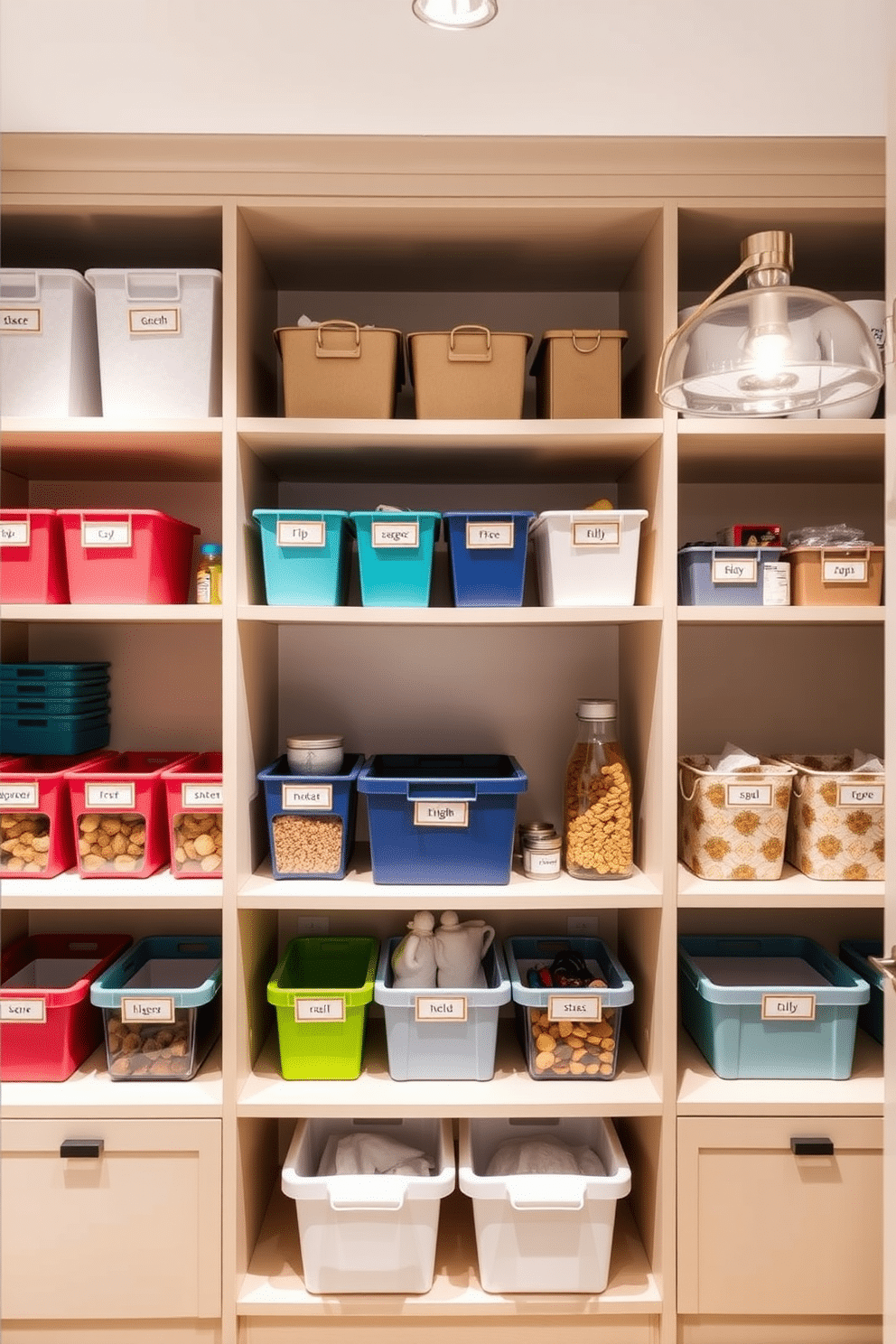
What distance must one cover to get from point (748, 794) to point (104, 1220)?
1.58m

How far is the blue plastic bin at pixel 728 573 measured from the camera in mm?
1892

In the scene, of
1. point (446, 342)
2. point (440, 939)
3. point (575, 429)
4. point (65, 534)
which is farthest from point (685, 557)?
point (65, 534)

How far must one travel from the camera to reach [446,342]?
187 centimetres

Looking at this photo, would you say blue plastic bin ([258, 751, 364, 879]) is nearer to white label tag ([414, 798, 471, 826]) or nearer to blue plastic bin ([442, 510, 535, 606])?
white label tag ([414, 798, 471, 826])

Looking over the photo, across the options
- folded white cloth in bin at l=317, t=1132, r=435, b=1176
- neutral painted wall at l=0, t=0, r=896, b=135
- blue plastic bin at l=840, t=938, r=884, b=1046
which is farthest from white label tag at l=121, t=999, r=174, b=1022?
neutral painted wall at l=0, t=0, r=896, b=135

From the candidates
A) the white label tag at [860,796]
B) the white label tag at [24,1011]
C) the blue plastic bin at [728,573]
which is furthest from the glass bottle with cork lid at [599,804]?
the white label tag at [24,1011]

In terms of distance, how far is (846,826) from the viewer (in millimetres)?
1906

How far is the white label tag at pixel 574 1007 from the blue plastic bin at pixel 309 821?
525 mm

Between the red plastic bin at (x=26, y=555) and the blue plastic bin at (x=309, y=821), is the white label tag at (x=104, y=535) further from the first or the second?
the blue plastic bin at (x=309, y=821)

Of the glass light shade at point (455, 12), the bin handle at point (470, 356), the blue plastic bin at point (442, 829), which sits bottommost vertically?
the blue plastic bin at point (442, 829)

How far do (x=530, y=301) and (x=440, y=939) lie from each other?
159 centimetres

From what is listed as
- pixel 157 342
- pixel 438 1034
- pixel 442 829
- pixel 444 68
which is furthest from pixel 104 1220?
pixel 444 68

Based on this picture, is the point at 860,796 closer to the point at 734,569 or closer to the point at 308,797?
the point at 734,569

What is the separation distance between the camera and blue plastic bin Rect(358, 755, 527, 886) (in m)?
1.89
